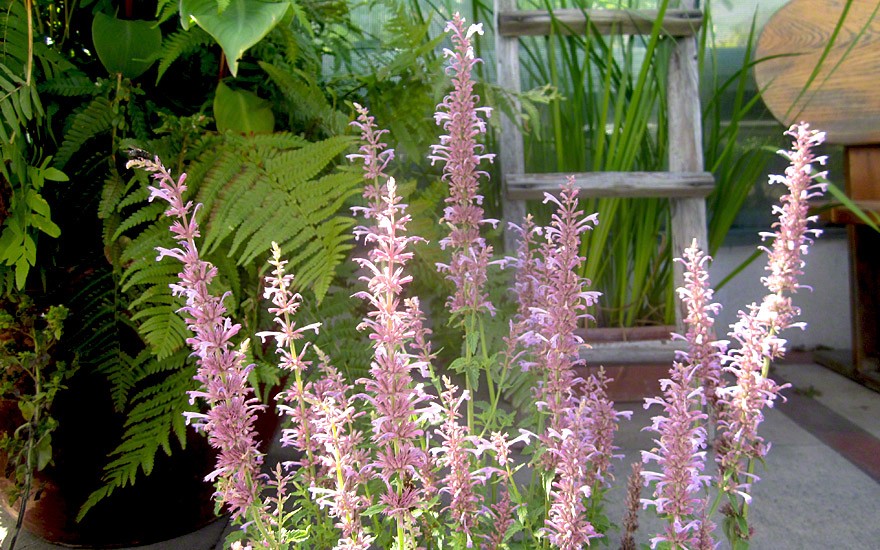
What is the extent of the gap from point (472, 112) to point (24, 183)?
77 cm

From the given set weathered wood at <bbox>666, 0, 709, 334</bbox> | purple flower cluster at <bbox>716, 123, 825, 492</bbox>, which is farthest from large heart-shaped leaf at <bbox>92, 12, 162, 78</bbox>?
weathered wood at <bbox>666, 0, 709, 334</bbox>

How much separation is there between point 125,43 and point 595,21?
1390 millimetres

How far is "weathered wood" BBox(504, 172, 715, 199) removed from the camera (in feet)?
6.24

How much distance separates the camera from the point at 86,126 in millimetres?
1214

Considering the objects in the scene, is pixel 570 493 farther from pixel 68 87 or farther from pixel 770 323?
pixel 68 87

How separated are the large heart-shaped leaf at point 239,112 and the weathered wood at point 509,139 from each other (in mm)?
778

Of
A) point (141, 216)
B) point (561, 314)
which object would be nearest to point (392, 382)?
point (561, 314)

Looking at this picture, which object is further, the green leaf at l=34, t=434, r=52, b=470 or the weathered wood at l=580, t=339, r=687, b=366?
the weathered wood at l=580, t=339, r=687, b=366

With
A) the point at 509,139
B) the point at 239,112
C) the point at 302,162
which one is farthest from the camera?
the point at 509,139

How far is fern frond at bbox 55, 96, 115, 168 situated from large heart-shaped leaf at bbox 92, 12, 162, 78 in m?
0.08

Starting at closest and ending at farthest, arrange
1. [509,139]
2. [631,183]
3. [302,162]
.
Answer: [302,162] < [631,183] < [509,139]

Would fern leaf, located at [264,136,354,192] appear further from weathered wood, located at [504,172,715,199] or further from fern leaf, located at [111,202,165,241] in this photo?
weathered wood, located at [504,172,715,199]

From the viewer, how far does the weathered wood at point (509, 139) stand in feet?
6.47

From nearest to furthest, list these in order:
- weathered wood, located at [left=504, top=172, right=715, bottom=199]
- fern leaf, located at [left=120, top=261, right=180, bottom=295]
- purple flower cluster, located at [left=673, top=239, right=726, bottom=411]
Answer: purple flower cluster, located at [left=673, top=239, right=726, bottom=411], fern leaf, located at [left=120, top=261, right=180, bottom=295], weathered wood, located at [left=504, top=172, right=715, bottom=199]
